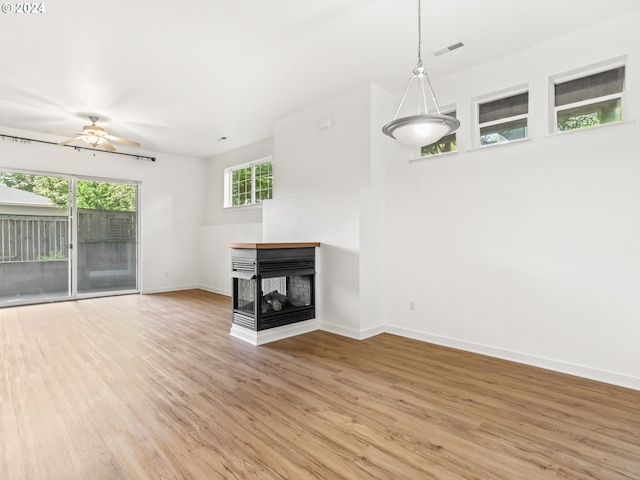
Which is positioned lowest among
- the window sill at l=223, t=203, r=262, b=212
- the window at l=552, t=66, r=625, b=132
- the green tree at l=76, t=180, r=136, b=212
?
the window sill at l=223, t=203, r=262, b=212

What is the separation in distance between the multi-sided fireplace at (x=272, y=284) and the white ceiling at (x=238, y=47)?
80.8 inches

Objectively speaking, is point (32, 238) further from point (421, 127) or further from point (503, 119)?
point (503, 119)

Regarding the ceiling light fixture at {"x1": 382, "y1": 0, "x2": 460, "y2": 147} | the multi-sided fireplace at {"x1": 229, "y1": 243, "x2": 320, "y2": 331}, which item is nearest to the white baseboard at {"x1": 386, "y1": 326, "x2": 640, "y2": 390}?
the multi-sided fireplace at {"x1": 229, "y1": 243, "x2": 320, "y2": 331}

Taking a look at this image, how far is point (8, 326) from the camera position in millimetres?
4777

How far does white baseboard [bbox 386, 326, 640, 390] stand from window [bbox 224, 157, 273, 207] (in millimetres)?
3957

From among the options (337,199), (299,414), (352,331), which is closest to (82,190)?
(337,199)

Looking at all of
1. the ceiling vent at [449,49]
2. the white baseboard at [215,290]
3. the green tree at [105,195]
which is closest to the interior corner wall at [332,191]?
the ceiling vent at [449,49]

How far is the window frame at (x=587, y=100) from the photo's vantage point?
3000mm

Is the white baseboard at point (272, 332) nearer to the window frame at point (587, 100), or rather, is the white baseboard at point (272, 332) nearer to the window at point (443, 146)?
the window at point (443, 146)

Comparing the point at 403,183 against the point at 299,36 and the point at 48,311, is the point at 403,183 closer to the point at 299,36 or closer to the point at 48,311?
the point at 299,36

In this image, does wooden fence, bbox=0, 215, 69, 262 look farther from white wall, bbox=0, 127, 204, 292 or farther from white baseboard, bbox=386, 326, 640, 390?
white baseboard, bbox=386, 326, 640, 390

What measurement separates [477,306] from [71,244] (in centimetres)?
715

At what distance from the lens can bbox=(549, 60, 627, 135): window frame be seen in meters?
3.00

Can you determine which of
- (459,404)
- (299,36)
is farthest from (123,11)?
(459,404)
